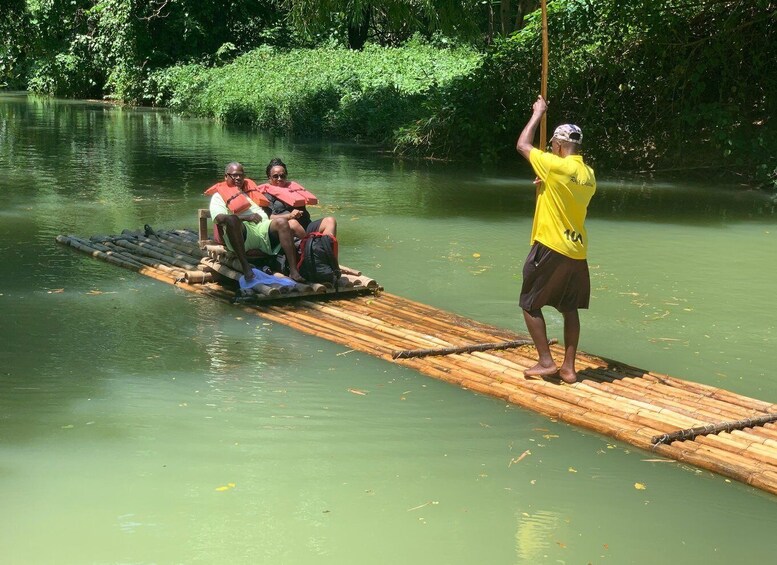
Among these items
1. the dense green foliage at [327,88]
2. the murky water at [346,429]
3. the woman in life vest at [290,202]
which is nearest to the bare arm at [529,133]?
the murky water at [346,429]

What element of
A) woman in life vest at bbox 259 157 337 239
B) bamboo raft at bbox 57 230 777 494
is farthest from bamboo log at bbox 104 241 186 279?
woman in life vest at bbox 259 157 337 239

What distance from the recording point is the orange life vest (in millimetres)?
8594

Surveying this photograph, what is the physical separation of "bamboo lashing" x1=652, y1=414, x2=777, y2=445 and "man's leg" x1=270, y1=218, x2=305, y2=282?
380cm

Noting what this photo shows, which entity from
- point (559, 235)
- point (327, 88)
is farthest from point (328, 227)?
point (327, 88)

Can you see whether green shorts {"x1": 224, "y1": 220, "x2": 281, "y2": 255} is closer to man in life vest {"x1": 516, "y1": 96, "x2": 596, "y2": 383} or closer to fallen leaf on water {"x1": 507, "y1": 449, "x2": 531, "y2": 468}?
man in life vest {"x1": 516, "y1": 96, "x2": 596, "y2": 383}

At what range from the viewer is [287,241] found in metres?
8.47

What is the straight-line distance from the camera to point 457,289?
9.25 m

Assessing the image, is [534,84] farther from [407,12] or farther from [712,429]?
[712,429]

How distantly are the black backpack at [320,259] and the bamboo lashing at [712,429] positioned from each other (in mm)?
3638

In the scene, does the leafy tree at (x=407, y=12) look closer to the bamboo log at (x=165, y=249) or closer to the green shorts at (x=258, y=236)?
the bamboo log at (x=165, y=249)

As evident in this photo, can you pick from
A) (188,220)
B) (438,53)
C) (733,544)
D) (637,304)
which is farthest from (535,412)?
(438,53)

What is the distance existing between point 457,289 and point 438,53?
2214 cm

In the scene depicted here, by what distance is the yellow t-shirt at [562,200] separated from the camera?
5.95 metres

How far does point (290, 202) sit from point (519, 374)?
312 centimetres
